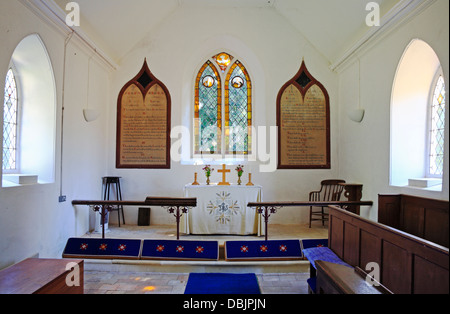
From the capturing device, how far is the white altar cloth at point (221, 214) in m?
4.65

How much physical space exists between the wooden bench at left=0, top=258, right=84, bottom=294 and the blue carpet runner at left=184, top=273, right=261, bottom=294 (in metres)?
1.25

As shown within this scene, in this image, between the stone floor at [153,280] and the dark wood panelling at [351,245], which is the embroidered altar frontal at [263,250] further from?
the dark wood panelling at [351,245]

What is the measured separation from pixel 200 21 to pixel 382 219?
5200 millimetres

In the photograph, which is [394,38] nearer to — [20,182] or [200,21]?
[200,21]

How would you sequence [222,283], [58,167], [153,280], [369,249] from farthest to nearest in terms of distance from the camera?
[58,167]
[153,280]
[222,283]
[369,249]

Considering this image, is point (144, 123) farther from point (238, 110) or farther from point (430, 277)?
point (430, 277)

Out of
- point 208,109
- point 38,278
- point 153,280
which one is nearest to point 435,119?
point 153,280

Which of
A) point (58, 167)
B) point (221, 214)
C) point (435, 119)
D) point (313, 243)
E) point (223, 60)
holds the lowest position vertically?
point (313, 243)

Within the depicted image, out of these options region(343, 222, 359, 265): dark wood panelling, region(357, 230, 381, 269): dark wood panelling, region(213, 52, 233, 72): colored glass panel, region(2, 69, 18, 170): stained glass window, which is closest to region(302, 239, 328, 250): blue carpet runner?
region(343, 222, 359, 265): dark wood panelling

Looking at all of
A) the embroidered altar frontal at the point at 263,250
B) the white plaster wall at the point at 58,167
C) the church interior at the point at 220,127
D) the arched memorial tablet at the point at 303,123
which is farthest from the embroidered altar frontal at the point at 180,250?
the arched memorial tablet at the point at 303,123

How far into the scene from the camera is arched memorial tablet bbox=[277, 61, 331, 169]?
5875 mm

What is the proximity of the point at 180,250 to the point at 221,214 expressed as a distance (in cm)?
108

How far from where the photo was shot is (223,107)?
625 cm
